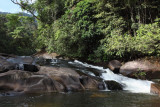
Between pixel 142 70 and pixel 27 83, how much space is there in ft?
25.7

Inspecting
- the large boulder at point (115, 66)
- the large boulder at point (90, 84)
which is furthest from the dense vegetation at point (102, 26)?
the large boulder at point (90, 84)

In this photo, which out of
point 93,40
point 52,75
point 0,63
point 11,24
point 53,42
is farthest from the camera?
point 11,24

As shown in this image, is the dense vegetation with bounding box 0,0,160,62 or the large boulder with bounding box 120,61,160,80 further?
the dense vegetation with bounding box 0,0,160,62

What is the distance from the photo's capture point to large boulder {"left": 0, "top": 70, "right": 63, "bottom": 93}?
623cm

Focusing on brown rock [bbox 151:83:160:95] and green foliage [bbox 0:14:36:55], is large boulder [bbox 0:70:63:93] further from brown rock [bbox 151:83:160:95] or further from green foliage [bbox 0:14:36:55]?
green foliage [bbox 0:14:36:55]

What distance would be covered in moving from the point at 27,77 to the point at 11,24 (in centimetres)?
2207

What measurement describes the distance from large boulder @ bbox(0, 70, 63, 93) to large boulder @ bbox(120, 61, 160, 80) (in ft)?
19.4

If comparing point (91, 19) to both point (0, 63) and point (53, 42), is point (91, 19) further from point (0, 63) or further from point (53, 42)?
point (0, 63)

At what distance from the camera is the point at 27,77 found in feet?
21.8

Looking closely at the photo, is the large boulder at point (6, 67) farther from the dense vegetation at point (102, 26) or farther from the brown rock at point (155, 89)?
the brown rock at point (155, 89)

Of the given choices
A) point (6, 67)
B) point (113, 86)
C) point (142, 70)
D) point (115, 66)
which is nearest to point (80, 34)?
point (115, 66)

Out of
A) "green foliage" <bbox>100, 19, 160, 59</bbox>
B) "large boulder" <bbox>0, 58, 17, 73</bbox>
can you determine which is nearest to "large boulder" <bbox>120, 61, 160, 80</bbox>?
"green foliage" <bbox>100, 19, 160, 59</bbox>

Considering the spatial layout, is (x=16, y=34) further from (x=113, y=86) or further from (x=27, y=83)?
(x=113, y=86)

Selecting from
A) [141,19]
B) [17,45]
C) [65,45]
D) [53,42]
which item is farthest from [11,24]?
[141,19]
